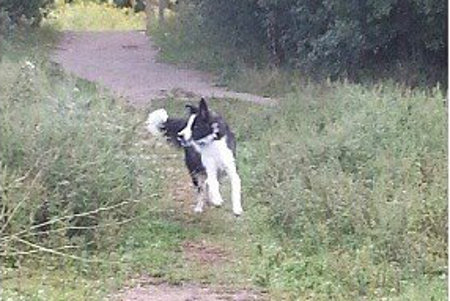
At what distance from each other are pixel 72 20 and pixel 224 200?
82.8ft

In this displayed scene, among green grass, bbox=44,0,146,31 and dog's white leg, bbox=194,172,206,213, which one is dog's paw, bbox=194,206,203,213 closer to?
dog's white leg, bbox=194,172,206,213

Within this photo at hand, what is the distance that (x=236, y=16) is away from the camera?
2388 centimetres

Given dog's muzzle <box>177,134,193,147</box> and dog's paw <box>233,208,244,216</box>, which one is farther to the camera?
dog's muzzle <box>177,134,193,147</box>

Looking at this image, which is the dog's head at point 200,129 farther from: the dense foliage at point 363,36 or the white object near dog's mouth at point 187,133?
the dense foliage at point 363,36

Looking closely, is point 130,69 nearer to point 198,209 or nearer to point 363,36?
point 363,36

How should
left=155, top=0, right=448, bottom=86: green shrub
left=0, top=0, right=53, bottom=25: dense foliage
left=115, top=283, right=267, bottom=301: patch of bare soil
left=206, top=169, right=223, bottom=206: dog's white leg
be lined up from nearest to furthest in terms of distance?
left=115, top=283, right=267, bottom=301: patch of bare soil < left=206, top=169, right=223, bottom=206: dog's white leg < left=155, top=0, right=448, bottom=86: green shrub < left=0, top=0, right=53, bottom=25: dense foliage

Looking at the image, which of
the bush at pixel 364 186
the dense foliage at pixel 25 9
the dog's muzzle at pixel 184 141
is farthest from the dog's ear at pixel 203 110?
the dense foliage at pixel 25 9

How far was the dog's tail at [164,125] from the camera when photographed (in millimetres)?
10018

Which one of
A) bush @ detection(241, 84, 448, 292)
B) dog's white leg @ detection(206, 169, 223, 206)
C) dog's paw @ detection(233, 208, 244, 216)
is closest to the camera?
bush @ detection(241, 84, 448, 292)

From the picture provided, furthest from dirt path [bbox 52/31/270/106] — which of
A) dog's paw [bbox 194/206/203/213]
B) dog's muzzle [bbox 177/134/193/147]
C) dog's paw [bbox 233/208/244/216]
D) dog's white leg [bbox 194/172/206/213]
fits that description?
dog's paw [bbox 233/208/244/216]

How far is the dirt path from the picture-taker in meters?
19.9

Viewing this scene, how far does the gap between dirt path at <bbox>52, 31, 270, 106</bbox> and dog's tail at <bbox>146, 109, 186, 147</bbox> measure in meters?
7.50

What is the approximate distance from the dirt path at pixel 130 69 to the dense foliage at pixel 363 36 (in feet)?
5.12

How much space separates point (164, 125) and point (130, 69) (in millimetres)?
14016
